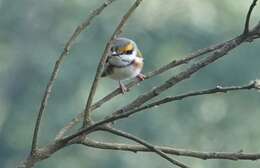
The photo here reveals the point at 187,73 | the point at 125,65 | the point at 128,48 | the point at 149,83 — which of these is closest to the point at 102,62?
the point at 187,73

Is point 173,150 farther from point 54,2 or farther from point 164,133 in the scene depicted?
point 54,2

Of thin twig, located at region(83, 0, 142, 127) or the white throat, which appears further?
the white throat

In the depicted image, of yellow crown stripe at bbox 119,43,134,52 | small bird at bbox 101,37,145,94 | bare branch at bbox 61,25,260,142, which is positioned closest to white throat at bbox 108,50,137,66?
small bird at bbox 101,37,145,94

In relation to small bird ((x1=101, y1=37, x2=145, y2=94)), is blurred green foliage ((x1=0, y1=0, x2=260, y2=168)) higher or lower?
higher

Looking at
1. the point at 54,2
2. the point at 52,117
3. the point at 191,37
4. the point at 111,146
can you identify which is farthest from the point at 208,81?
the point at 111,146

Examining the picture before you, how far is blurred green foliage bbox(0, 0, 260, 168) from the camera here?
34.4ft

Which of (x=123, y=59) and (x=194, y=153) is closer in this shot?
(x=194, y=153)

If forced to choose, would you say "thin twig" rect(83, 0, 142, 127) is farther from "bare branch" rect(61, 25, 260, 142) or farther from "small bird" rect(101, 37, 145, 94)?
"small bird" rect(101, 37, 145, 94)

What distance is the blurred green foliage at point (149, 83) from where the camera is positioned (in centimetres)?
1048

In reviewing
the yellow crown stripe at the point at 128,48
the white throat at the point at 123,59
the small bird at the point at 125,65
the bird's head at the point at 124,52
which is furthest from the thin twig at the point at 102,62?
the white throat at the point at 123,59

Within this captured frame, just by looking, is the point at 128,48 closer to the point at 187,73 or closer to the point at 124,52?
the point at 124,52

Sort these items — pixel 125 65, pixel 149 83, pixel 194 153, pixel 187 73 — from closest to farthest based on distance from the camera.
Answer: pixel 194 153 < pixel 187 73 < pixel 125 65 < pixel 149 83

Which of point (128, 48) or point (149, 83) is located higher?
point (149, 83)

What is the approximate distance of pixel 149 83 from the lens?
1038cm
